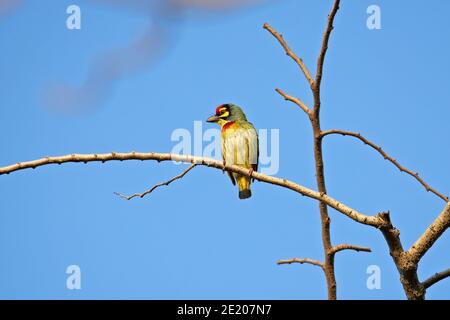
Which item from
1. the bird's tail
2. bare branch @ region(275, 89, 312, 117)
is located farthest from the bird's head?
bare branch @ region(275, 89, 312, 117)

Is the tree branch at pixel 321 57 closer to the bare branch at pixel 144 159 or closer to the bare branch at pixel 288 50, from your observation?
the bare branch at pixel 288 50

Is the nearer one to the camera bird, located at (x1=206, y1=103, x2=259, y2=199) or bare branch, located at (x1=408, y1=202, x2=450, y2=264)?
bare branch, located at (x1=408, y1=202, x2=450, y2=264)

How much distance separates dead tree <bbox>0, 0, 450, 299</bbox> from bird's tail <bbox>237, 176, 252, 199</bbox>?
3.79m

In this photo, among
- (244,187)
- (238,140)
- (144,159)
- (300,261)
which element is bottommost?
(300,261)

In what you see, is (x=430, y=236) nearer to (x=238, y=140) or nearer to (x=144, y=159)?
(x=144, y=159)

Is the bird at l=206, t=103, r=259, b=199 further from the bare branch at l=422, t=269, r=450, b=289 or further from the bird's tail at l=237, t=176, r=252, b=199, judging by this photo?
the bare branch at l=422, t=269, r=450, b=289

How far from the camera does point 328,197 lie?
3.62 meters

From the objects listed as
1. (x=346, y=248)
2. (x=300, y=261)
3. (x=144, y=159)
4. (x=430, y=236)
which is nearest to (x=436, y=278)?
(x=430, y=236)

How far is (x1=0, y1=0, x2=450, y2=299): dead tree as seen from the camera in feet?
11.4

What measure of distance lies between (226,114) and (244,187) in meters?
1.03
